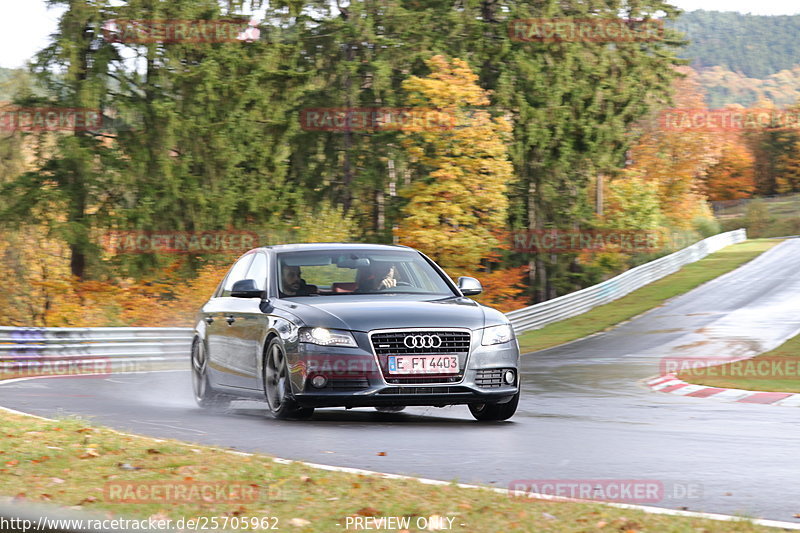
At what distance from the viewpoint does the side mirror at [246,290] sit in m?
11.7

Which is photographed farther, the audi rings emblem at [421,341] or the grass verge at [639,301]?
the grass verge at [639,301]

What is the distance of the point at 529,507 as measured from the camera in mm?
6125

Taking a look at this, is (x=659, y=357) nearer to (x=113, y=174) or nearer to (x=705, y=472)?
(x=705, y=472)

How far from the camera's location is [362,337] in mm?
10547

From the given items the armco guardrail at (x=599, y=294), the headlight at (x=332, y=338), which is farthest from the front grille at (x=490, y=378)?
the armco guardrail at (x=599, y=294)

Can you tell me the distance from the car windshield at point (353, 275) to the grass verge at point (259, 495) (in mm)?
3463

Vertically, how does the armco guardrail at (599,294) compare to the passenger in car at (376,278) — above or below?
below

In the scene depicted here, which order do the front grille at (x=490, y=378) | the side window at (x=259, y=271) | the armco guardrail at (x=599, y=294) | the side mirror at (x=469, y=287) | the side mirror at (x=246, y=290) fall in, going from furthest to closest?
the armco guardrail at (x=599, y=294) < the side window at (x=259, y=271) < the side mirror at (x=469, y=287) < the side mirror at (x=246, y=290) < the front grille at (x=490, y=378)

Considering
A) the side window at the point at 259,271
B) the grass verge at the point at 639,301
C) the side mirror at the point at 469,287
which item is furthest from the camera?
the grass verge at the point at 639,301

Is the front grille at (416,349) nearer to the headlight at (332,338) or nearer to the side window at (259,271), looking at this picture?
the headlight at (332,338)

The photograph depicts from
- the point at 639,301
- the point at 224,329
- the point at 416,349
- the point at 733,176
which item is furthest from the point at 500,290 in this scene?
the point at 733,176

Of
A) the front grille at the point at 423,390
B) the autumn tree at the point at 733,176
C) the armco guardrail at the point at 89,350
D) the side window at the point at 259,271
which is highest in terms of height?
the autumn tree at the point at 733,176

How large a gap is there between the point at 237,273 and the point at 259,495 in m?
7.21

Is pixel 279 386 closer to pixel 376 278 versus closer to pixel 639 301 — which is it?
pixel 376 278
